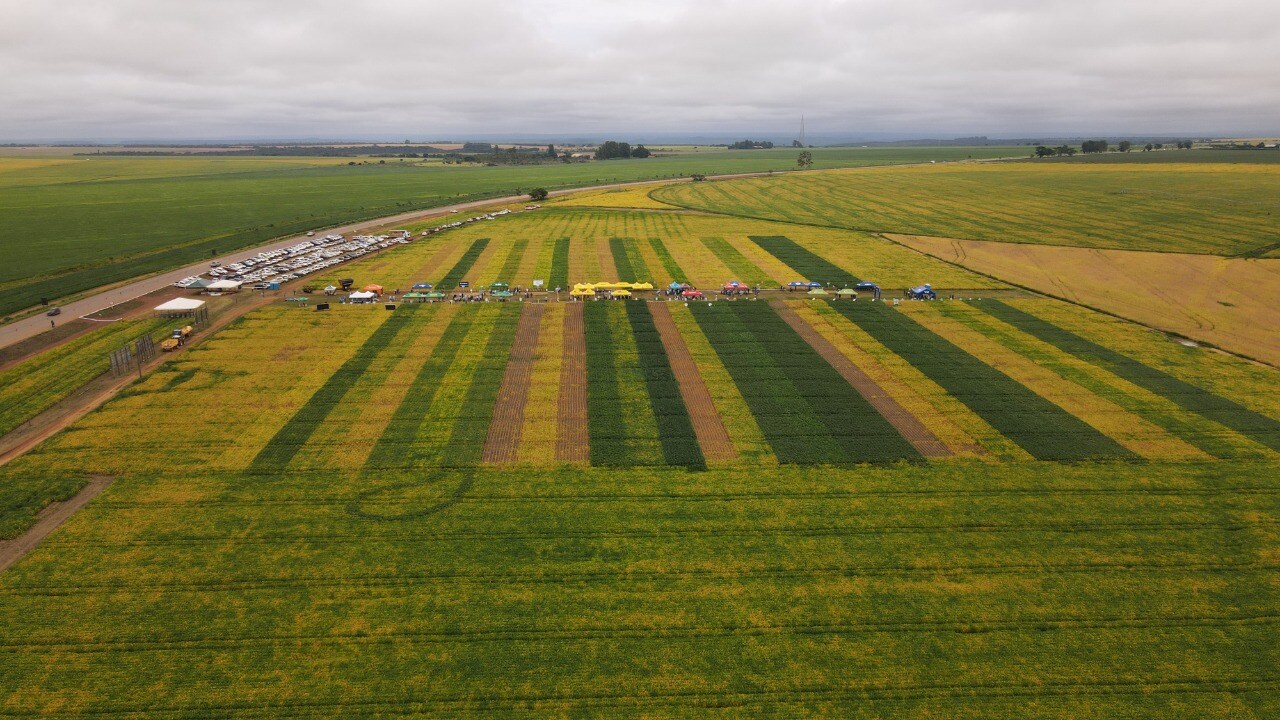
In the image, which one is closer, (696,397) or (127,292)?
(696,397)

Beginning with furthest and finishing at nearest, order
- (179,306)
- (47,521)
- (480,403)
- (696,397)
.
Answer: (179,306) < (696,397) < (480,403) < (47,521)

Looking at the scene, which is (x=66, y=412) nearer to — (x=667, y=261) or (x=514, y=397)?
(x=514, y=397)

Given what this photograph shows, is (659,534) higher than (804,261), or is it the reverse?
(804,261)

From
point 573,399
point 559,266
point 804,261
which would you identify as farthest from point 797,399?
point 559,266

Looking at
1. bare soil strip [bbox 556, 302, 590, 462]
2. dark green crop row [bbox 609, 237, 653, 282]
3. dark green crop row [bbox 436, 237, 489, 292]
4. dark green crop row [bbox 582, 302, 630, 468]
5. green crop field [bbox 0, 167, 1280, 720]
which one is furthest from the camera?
dark green crop row [bbox 609, 237, 653, 282]

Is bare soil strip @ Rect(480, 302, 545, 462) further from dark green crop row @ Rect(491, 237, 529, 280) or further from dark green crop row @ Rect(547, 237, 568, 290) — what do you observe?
dark green crop row @ Rect(491, 237, 529, 280)

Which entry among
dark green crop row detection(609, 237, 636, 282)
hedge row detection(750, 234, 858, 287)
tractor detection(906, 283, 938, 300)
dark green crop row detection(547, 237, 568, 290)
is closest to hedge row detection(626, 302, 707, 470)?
dark green crop row detection(547, 237, 568, 290)

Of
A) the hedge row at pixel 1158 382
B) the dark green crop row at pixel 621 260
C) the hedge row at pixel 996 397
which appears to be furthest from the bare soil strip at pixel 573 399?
the hedge row at pixel 1158 382
